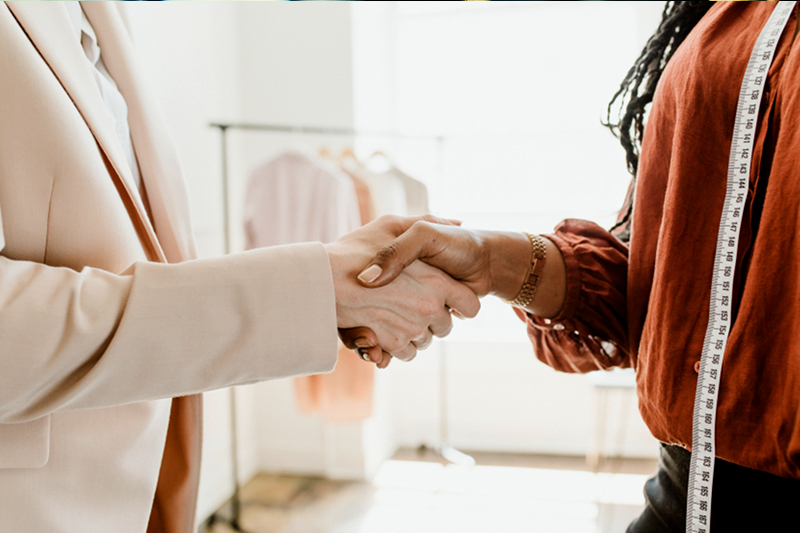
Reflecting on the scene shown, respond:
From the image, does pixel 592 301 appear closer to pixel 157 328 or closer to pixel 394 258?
pixel 394 258

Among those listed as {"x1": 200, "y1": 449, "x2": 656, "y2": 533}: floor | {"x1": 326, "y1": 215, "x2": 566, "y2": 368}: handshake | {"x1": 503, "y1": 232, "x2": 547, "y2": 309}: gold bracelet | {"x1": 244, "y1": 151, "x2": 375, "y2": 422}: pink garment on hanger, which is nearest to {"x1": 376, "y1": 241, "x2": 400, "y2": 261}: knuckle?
{"x1": 326, "y1": 215, "x2": 566, "y2": 368}: handshake

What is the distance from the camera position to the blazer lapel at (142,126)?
32.5 inches

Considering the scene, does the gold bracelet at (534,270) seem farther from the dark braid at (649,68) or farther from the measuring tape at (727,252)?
the measuring tape at (727,252)

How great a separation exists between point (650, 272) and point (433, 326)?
33cm

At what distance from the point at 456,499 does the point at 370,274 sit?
223cm

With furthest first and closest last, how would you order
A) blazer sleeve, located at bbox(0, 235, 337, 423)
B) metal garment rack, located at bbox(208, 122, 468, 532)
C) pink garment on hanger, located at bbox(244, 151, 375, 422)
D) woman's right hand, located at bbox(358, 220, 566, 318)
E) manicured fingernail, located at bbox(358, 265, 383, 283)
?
pink garment on hanger, located at bbox(244, 151, 375, 422) < metal garment rack, located at bbox(208, 122, 468, 532) < woman's right hand, located at bbox(358, 220, 566, 318) < manicured fingernail, located at bbox(358, 265, 383, 283) < blazer sleeve, located at bbox(0, 235, 337, 423)

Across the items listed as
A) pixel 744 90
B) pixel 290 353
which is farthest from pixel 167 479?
pixel 744 90

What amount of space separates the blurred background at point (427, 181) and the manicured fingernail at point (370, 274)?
1.73 m

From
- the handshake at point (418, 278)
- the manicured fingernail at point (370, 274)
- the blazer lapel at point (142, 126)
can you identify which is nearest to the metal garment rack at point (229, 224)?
the blazer lapel at point (142, 126)

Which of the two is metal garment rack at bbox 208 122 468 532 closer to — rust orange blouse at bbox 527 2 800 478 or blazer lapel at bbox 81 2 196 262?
blazer lapel at bbox 81 2 196 262

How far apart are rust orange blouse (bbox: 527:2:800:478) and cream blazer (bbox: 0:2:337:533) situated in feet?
1.33

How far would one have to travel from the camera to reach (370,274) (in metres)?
0.75

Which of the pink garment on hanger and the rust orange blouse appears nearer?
the rust orange blouse

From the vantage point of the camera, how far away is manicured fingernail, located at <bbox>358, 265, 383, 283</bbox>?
2.44 feet
